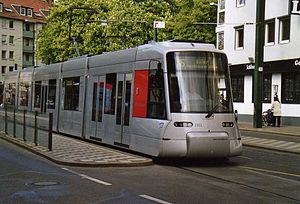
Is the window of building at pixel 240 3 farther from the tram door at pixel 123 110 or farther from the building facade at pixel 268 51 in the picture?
the tram door at pixel 123 110

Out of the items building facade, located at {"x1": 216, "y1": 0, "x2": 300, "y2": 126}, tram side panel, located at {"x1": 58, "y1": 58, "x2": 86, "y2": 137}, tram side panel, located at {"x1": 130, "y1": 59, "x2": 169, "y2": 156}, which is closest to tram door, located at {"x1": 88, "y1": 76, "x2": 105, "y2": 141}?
tram side panel, located at {"x1": 58, "y1": 58, "x2": 86, "y2": 137}

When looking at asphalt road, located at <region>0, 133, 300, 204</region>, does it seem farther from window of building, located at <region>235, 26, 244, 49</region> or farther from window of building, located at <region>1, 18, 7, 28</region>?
window of building, located at <region>1, 18, 7, 28</region>

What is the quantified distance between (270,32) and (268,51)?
142 centimetres

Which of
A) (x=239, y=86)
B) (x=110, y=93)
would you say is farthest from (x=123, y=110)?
(x=239, y=86)

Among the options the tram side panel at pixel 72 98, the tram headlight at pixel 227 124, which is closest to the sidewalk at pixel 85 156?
the tram headlight at pixel 227 124

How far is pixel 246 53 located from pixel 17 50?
69641mm

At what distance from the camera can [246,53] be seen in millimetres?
35625

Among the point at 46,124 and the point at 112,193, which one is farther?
the point at 46,124

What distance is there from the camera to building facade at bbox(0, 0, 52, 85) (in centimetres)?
9506

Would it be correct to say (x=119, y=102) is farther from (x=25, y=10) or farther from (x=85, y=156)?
(x=25, y=10)

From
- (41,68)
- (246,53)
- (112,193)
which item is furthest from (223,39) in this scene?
(112,193)

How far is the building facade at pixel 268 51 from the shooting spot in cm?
3069

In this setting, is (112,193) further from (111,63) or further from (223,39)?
(223,39)

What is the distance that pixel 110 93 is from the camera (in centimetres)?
1656
